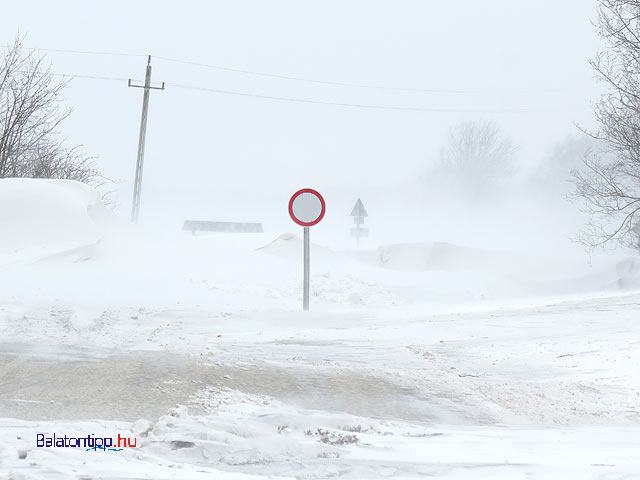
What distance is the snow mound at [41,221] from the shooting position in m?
15.2

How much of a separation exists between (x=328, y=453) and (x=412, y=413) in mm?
1715

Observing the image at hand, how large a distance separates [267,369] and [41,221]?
961 centimetres

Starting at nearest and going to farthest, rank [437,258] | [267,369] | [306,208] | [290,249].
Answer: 1. [267,369]
2. [306,208]
3. [290,249]
4. [437,258]

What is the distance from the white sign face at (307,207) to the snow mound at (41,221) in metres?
4.20

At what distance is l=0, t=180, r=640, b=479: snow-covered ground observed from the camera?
4.50m

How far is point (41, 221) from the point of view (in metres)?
16.1

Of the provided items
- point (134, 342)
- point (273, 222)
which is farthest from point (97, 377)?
point (273, 222)

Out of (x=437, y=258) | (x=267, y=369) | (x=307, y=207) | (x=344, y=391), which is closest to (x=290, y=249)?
(x=307, y=207)

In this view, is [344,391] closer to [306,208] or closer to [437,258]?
[306,208]

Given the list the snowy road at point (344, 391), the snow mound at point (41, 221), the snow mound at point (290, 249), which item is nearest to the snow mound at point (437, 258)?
the snow mound at point (290, 249)

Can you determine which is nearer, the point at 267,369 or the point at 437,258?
the point at 267,369

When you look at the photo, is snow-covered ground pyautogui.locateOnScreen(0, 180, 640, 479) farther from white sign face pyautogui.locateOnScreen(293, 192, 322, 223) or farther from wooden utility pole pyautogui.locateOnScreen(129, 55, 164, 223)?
wooden utility pole pyautogui.locateOnScreen(129, 55, 164, 223)

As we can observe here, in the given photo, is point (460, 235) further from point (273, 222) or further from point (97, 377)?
point (97, 377)

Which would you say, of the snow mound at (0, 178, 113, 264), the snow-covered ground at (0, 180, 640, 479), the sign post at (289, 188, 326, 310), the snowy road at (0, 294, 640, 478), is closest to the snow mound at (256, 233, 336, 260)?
the snow-covered ground at (0, 180, 640, 479)
